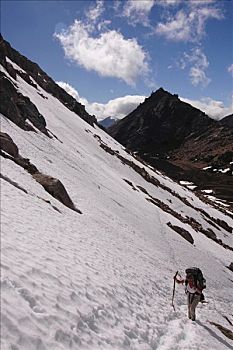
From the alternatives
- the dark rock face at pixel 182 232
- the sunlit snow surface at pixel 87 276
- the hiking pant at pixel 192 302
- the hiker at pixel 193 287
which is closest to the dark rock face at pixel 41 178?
the sunlit snow surface at pixel 87 276

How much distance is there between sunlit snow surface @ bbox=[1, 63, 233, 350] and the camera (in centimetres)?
951

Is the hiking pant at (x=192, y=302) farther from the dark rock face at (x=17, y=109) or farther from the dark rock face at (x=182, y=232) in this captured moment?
the dark rock face at (x=17, y=109)

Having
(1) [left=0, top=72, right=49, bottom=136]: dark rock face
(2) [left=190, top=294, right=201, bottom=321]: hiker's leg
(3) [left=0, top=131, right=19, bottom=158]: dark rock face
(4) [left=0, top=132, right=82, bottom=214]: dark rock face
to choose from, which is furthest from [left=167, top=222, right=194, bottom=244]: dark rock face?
(2) [left=190, top=294, right=201, bottom=321]: hiker's leg

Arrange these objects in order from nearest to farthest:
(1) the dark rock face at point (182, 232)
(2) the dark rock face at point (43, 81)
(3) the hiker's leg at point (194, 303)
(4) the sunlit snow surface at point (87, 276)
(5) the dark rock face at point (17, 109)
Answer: (4) the sunlit snow surface at point (87, 276), (3) the hiker's leg at point (194, 303), (5) the dark rock face at point (17, 109), (1) the dark rock face at point (182, 232), (2) the dark rock face at point (43, 81)

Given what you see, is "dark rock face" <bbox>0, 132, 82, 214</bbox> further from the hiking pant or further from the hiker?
the hiking pant

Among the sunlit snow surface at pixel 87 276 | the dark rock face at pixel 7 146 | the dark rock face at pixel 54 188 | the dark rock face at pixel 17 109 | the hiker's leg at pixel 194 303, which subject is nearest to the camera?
the sunlit snow surface at pixel 87 276

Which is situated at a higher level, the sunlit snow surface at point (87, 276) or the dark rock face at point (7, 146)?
the dark rock face at point (7, 146)

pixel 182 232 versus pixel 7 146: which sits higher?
pixel 182 232

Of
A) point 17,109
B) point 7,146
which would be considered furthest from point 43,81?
point 7,146

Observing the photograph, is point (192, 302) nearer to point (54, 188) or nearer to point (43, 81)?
point (54, 188)

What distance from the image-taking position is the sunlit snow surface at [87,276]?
9508 mm

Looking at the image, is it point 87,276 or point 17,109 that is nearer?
point 87,276

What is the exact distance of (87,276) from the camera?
13531mm

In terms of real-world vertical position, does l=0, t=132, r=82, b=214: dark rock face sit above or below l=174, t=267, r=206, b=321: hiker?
below
